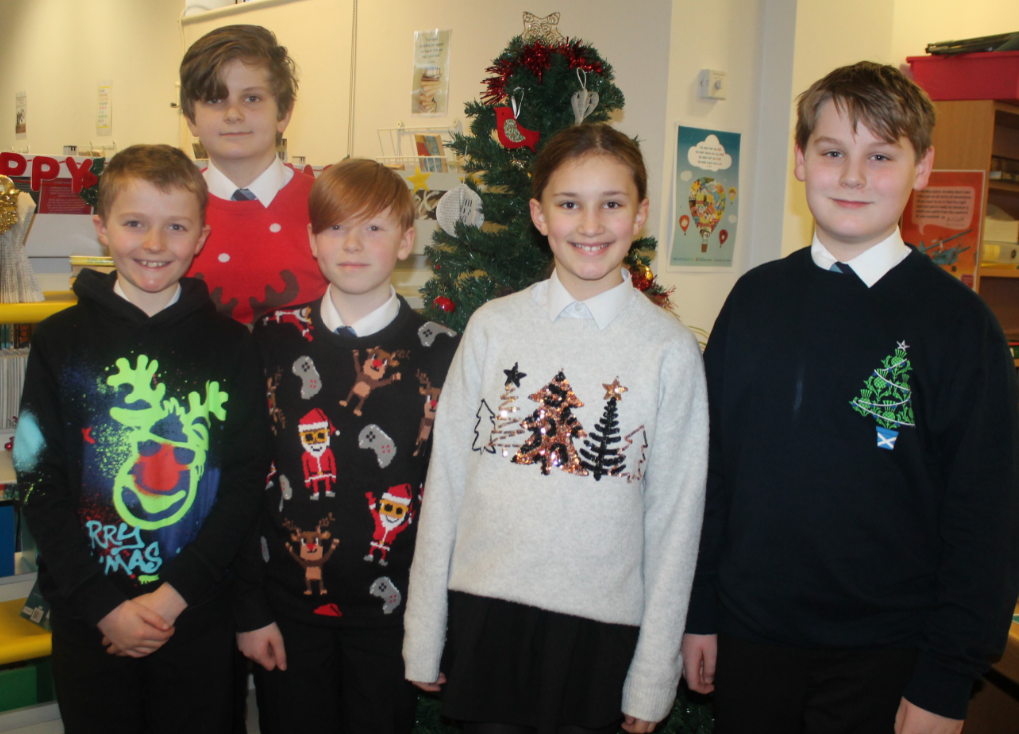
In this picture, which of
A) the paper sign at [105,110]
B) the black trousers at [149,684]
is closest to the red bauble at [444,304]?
the black trousers at [149,684]

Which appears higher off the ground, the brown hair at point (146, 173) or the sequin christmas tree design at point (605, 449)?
the brown hair at point (146, 173)

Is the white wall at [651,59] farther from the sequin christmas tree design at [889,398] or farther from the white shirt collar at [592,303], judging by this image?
the sequin christmas tree design at [889,398]

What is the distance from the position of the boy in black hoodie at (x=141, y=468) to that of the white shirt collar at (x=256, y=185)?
0.30 m

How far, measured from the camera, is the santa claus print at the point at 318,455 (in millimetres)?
1394

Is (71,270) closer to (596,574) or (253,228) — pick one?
(253,228)

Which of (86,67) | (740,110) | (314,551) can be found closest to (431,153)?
(740,110)

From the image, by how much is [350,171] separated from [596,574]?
2.96ft

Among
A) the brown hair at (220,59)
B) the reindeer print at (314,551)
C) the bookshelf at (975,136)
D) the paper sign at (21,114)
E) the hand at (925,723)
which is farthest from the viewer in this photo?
the paper sign at (21,114)

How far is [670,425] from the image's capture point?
1.25m

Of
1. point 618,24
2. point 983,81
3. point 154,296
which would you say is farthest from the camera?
point 983,81

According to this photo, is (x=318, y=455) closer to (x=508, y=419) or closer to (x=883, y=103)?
(x=508, y=419)

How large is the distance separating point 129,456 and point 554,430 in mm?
761

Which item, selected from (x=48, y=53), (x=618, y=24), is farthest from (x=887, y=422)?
(x=48, y=53)

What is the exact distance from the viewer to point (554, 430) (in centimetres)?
125
